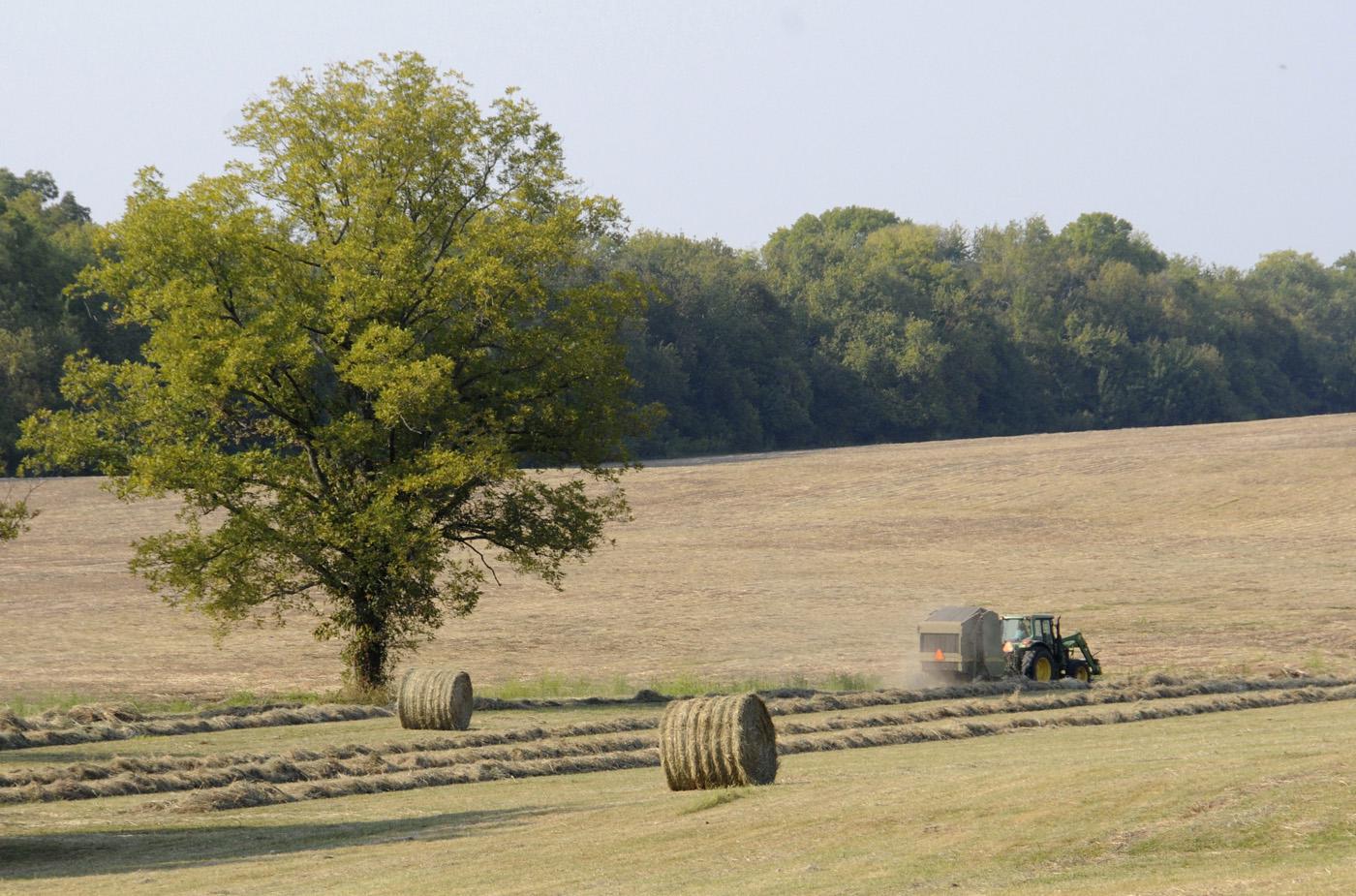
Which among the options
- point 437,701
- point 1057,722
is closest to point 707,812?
point 437,701

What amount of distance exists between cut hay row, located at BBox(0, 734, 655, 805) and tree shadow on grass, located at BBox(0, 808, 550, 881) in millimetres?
2778

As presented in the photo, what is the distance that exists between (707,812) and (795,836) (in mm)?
2056

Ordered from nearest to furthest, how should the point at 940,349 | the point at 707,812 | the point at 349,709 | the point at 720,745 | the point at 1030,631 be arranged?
the point at 707,812 < the point at 720,745 < the point at 349,709 < the point at 1030,631 < the point at 940,349

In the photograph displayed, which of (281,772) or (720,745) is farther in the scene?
(281,772)

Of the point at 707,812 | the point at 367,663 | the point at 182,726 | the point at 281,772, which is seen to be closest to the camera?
the point at 707,812

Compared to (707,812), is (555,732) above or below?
below

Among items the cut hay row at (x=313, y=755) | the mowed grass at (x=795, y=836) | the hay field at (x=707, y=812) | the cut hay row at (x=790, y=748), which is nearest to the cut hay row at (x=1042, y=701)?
the hay field at (x=707, y=812)

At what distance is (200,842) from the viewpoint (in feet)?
60.3

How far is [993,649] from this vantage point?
36.7 meters

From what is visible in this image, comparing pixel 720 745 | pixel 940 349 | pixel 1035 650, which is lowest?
pixel 1035 650

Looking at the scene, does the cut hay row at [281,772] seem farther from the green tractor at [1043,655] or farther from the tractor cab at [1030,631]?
the tractor cab at [1030,631]

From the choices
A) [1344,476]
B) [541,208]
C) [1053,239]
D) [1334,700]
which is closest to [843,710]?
[1334,700]

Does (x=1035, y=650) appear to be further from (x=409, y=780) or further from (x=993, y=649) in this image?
(x=409, y=780)

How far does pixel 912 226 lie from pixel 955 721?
15079cm
